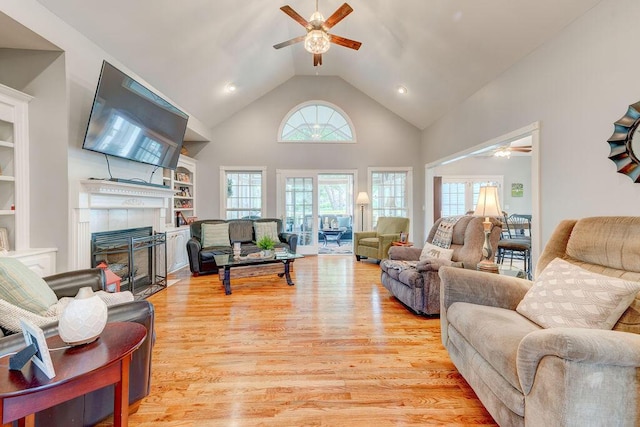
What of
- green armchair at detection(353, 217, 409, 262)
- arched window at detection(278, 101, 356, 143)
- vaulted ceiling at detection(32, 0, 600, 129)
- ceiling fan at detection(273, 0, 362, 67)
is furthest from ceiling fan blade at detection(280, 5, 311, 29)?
green armchair at detection(353, 217, 409, 262)

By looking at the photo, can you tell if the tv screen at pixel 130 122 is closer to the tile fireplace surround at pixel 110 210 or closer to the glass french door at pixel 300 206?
the tile fireplace surround at pixel 110 210

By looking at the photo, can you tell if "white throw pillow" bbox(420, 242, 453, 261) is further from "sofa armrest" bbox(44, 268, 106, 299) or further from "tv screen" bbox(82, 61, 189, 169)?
"tv screen" bbox(82, 61, 189, 169)

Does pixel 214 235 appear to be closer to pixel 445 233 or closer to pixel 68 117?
pixel 68 117

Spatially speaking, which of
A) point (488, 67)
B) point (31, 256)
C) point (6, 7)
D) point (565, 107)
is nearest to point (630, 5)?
point (565, 107)

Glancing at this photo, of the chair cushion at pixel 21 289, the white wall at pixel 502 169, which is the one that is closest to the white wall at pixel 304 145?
the white wall at pixel 502 169

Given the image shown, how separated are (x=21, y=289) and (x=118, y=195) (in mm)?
1985

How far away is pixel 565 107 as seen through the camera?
2.69m

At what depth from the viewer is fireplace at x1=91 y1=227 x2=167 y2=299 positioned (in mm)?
3115

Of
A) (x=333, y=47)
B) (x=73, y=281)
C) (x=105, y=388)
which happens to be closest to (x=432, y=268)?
(x=105, y=388)

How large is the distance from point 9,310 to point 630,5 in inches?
172

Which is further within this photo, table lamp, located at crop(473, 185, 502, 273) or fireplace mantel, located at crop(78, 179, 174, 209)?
fireplace mantel, located at crop(78, 179, 174, 209)

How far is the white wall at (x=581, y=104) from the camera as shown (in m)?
2.17

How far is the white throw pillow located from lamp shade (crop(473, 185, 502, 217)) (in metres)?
0.62

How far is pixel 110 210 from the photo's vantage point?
3.33 meters
